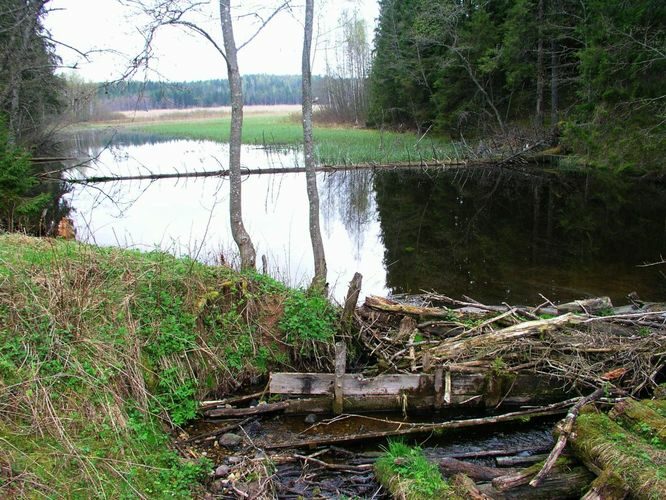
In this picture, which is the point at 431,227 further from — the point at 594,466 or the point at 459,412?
the point at 594,466

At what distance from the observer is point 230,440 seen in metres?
5.53

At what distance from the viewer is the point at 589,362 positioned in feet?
21.1

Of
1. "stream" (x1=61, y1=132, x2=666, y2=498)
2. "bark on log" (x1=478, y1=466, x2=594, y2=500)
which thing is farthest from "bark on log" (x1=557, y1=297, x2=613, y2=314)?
"bark on log" (x1=478, y1=466, x2=594, y2=500)

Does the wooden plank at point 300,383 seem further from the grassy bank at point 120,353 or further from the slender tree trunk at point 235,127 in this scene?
the slender tree trunk at point 235,127

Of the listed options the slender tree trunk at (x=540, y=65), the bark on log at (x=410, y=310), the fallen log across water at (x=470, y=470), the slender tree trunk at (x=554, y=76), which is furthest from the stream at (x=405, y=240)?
the slender tree trunk at (x=540, y=65)

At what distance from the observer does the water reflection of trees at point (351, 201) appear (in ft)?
55.6

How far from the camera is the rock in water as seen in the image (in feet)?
18.0

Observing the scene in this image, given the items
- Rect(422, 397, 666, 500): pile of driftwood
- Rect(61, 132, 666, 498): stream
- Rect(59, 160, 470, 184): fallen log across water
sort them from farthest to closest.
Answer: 1. Rect(59, 160, 470, 184): fallen log across water
2. Rect(61, 132, 666, 498): stream
3. Rect(422, 397, 666, 500): pile of driftwood

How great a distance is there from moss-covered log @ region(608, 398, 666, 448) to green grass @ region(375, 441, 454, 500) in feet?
5.59

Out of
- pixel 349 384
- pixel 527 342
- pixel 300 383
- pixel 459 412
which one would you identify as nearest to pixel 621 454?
pixel 459 412

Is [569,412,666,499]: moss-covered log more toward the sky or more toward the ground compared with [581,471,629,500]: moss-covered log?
more toward the sky

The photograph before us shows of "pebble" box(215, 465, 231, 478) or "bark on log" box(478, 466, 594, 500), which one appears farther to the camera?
"pebble" box(215, 465, 231, 478)

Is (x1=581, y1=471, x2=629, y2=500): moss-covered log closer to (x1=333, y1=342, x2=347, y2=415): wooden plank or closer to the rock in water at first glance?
(x1=333, y1=342, x2=347, y2=415): wooden plank

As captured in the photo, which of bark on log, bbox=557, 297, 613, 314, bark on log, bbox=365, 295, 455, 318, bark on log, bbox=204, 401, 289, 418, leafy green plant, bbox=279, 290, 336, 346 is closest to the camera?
bark on log, bbox=204, 401, 289, 418
